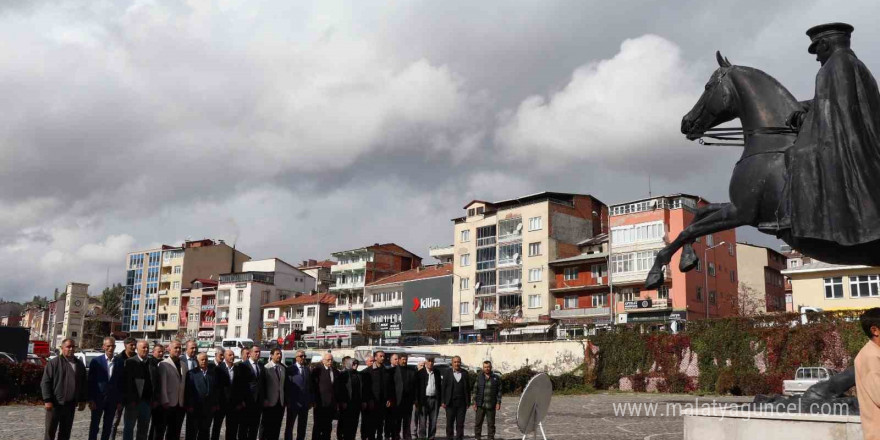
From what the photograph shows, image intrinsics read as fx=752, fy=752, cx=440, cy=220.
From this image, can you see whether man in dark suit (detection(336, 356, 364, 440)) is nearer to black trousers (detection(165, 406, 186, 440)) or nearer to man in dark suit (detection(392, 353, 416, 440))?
man in dark suit (detection(392, 353, 416, 440))

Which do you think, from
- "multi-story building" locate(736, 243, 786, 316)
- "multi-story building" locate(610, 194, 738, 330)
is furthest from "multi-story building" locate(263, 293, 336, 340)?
"multi-story building" locate(736, 243, 786, 316)

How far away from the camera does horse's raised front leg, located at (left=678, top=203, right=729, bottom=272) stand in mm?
8555

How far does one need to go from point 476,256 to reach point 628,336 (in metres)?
36.2

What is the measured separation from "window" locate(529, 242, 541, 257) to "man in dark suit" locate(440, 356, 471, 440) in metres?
56.0

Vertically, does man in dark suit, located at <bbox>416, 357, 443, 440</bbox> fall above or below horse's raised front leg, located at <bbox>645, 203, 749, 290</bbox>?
below

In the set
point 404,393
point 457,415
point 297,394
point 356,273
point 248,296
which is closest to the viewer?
point 297,394

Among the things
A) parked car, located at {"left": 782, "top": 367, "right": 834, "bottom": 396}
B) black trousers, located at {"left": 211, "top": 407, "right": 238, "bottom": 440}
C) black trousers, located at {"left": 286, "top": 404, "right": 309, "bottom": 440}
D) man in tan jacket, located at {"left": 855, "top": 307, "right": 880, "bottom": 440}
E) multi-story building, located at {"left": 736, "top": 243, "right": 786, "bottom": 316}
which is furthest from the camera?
Result: multi-story building, located at {"left": 736, "top": 243, "right": 786, "bottom": 316}

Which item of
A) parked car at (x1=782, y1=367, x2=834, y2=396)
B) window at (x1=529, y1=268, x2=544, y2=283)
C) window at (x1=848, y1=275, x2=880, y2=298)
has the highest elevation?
window at (x1=529, y1=268, x2=544, y2=283)

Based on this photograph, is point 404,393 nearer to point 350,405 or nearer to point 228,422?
point 350,405

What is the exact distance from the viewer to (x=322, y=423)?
547 inches

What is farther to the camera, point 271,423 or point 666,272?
point 666,272

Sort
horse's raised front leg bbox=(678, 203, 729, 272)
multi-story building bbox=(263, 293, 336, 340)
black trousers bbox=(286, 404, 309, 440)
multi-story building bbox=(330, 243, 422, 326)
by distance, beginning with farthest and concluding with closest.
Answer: multi-story building bbox=(263, 293, 336, 340), multi-story building bbox=(330, 243, 422, 326), black trousers bbox=(286, 404, 309, 440), horse's raised front leg bbox=(678, 203, 729, 272)

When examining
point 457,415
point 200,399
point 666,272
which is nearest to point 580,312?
point 666,272

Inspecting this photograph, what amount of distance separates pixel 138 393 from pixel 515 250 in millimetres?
63410
